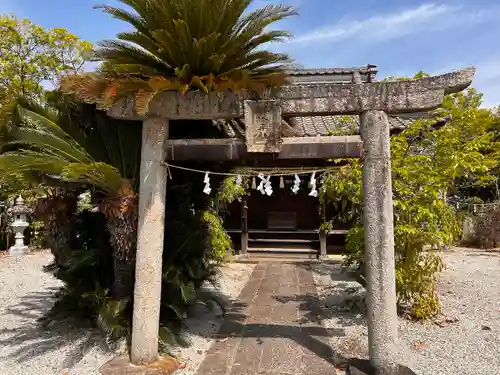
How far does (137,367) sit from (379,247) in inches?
117

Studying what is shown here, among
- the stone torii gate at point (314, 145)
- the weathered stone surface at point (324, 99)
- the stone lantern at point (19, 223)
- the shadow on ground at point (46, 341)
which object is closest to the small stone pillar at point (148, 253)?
the stone torii gate at point (314, 145)

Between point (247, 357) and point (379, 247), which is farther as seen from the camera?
point (247, 357)

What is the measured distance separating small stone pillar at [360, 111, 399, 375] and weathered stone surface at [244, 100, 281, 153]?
39.2 inches

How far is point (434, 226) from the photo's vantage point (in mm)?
6125

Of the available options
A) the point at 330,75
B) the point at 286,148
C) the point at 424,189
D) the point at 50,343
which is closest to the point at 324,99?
the point at 286,148

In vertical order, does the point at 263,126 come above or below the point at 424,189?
above

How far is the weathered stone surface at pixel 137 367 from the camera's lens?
175 inches

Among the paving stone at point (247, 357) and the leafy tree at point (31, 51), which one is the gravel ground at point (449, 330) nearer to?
the paving stone at point (247, 357)

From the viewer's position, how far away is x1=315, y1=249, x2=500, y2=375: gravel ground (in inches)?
189

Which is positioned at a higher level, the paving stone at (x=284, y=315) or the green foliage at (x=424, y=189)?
the green foliage at (x=424, y=189)

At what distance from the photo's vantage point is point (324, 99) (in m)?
4.64

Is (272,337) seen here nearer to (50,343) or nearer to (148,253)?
(148,253)

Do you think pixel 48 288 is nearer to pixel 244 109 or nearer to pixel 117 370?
pixel 117 370

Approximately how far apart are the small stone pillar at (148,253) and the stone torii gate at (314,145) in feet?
0.04
